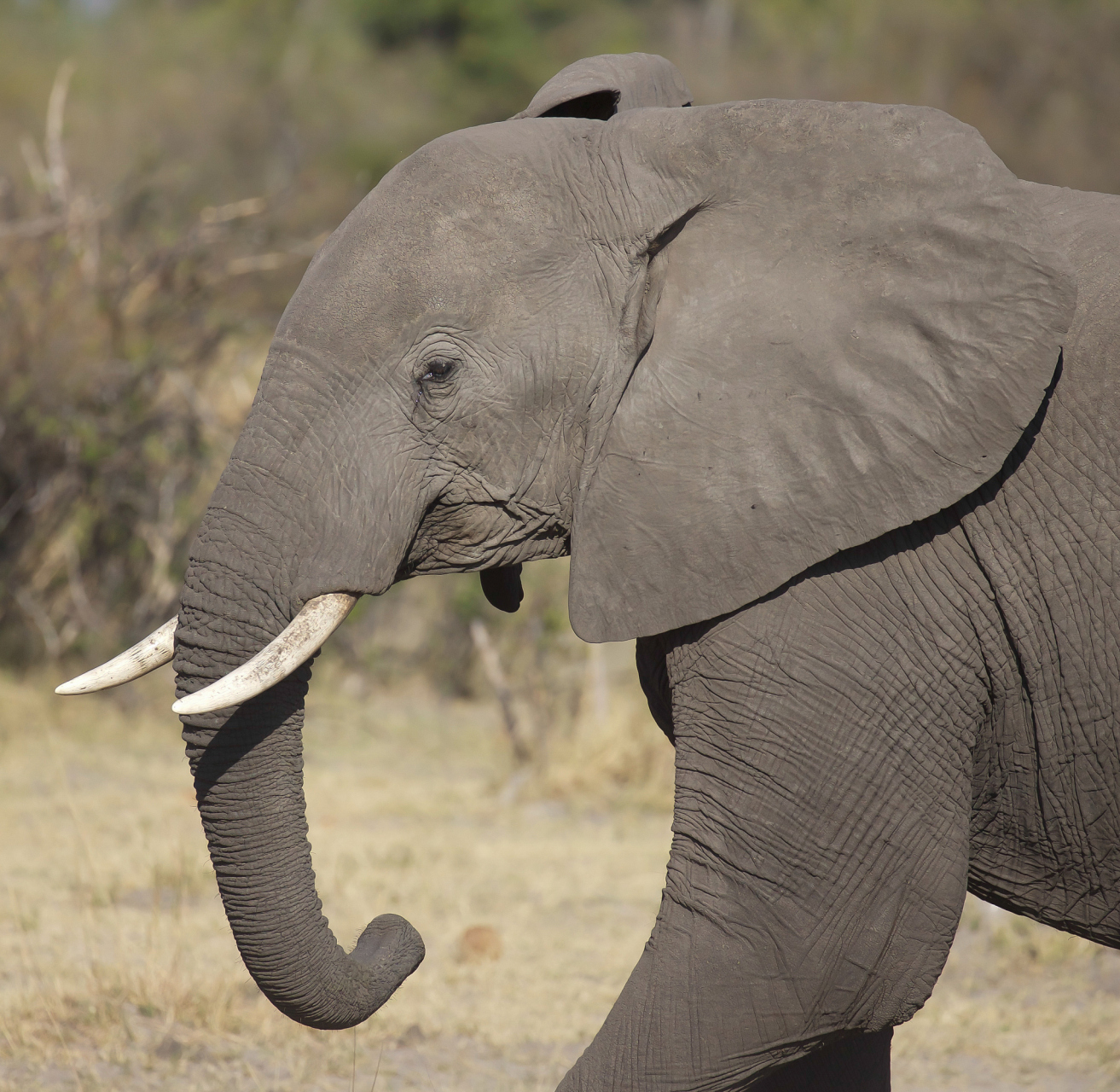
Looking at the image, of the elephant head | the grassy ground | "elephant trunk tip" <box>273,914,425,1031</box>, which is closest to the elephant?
the elephant head

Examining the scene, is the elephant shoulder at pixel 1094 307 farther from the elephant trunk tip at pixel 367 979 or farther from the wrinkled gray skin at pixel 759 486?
the elephant trunk tip at pixel 367 979

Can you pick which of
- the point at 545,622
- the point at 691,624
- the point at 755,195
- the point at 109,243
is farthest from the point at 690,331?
the point at 109,243

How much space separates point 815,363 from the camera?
8.32 feet

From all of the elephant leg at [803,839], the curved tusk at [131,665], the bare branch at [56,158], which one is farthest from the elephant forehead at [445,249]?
the bare branch at [56,158]

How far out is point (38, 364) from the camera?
7.95 meters

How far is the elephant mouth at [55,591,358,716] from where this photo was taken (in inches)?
94.9

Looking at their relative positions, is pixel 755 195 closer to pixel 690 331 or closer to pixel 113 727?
pixel 690 331

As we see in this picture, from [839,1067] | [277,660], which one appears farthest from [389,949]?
[839,1067]

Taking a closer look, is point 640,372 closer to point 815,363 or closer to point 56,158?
point 815,363

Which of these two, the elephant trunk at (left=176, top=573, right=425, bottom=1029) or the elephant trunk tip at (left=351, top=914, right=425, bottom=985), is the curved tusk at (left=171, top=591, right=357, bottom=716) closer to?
the elephant trunk at (left=176, top=573, right=425, bottom=1029)

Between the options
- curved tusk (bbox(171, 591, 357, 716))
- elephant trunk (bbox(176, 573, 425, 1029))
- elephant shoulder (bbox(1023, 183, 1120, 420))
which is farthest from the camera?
elephant trunk (bbox(176, 573, 425, 1029))

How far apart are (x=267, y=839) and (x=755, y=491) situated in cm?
110

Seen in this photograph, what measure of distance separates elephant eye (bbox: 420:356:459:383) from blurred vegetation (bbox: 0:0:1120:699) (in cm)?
505

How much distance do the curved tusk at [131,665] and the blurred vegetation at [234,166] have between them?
5.05 m
